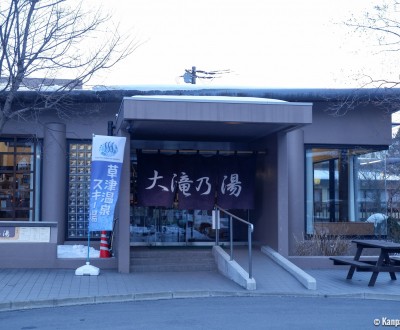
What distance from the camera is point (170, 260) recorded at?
15750 millimetres

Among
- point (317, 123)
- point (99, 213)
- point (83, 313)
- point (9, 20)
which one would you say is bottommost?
point (83, 313)

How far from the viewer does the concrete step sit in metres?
15.5

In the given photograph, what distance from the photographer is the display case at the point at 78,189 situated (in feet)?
61.8

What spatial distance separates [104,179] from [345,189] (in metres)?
8.84

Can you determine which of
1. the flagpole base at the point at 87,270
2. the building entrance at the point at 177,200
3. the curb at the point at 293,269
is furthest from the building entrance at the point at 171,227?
the flagpole base at the point at 87,270

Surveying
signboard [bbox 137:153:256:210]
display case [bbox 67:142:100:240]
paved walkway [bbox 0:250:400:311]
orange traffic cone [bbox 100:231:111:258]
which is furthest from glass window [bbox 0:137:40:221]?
paved walkway [bbox 0:250:400:311]

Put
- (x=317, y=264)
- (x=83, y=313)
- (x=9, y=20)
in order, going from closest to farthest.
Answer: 1. (x=83, y=313)
2. (x=9, y=20)
3. (x=317, y=264)

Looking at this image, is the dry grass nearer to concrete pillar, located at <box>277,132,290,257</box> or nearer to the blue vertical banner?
concrete pillar, located at <box>277,132,290,257</box>

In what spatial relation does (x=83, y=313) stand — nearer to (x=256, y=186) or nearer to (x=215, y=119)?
(x=215, y=119)

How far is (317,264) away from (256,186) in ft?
9.42

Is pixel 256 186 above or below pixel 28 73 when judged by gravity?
below

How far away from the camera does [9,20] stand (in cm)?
1397

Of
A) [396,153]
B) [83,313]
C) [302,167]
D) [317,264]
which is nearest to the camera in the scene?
[83,313]

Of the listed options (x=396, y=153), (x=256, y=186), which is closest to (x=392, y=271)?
(x=256, y=186)
